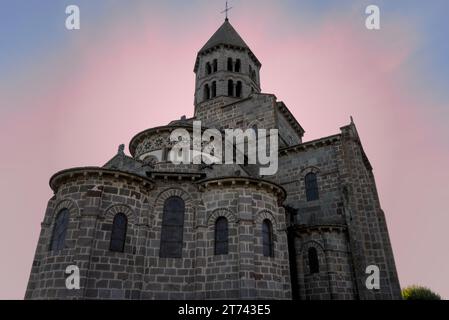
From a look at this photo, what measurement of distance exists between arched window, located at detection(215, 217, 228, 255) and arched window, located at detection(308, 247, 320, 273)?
20.8ft

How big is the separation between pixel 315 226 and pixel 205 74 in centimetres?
1945

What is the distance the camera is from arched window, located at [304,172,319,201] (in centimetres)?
2114

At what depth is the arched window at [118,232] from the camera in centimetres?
1378

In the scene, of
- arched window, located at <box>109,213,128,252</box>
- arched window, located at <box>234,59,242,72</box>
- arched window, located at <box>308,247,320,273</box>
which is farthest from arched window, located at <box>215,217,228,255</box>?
arched window, located at <box>234,59,242,72</box>

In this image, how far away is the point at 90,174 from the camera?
14.5 metres

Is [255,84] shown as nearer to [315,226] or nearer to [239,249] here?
[315,226]

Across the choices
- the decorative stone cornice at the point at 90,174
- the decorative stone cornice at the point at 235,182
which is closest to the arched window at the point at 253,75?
the decorative stone cornice at the point at 235,182

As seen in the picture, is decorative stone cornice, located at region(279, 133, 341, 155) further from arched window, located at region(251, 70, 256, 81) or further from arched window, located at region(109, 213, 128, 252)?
arched window, located at region(109, 213, 128, 252)

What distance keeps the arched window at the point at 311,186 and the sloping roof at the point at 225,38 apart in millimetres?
17016

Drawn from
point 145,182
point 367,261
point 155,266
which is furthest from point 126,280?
point 367,261

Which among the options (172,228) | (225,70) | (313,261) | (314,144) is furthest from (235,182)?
(225,70)
